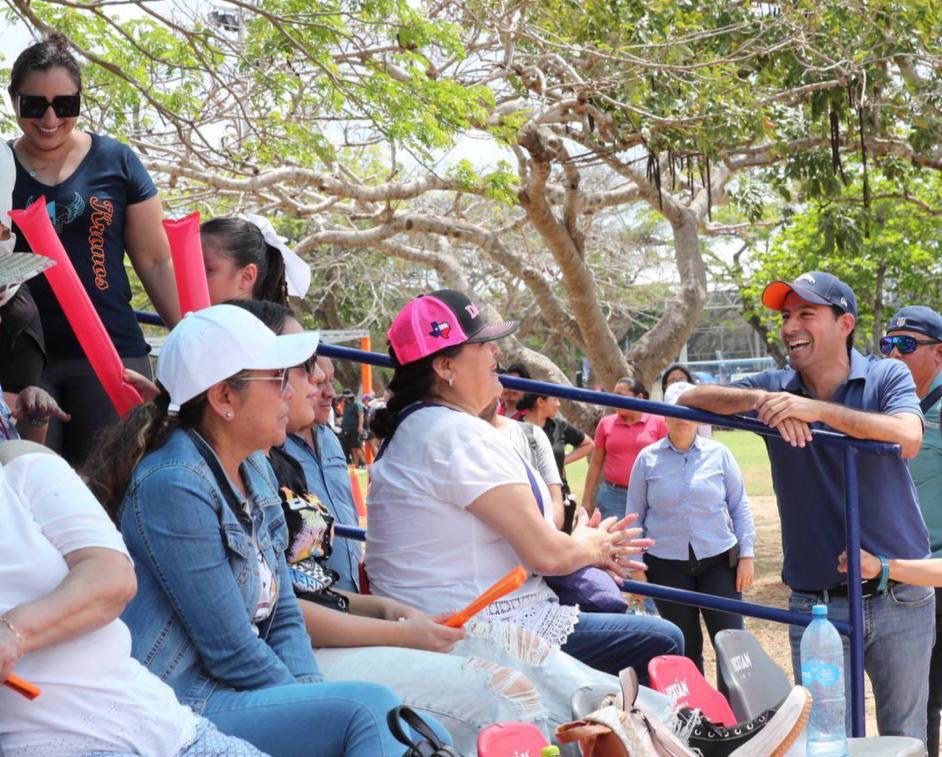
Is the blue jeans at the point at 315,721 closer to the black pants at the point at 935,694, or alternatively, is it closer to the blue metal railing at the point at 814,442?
the blue metal railing at the point at 814,442

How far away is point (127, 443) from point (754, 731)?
1.68m

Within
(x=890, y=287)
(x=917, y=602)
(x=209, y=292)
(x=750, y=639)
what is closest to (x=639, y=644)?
(x=750, y=639)

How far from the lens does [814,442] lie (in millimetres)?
3885

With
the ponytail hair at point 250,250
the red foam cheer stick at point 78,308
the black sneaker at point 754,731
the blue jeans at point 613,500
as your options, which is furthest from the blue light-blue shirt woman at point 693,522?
the red foam cheer stick at point 78,308

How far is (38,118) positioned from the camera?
11.9ft

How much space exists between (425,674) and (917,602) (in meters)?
2.02

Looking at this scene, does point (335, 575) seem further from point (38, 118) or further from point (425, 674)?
point (38, 118)

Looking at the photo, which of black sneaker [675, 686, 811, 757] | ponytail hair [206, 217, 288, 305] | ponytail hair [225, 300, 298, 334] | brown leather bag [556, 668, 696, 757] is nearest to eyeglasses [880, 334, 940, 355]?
black sneaker [675, 686, 811, 757]

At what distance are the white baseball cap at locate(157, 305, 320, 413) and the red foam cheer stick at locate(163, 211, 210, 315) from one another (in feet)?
2.35

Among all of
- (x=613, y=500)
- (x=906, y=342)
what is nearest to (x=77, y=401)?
(x=906, y=342)

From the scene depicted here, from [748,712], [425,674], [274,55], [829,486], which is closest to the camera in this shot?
[425,674]

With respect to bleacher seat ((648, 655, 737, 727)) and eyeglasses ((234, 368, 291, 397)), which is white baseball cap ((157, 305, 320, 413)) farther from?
bleacher seat ((648, 655, 737, 727))

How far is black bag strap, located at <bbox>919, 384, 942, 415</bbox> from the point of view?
18.0 ft

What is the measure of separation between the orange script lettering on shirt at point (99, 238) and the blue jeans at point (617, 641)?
71.5 inches
